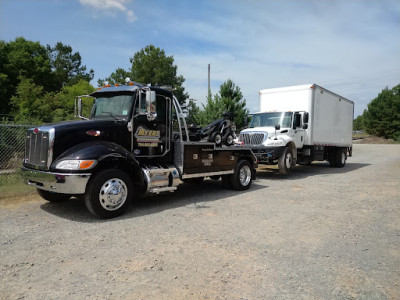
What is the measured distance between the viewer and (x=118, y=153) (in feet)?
18.5

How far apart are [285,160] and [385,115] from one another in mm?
62660

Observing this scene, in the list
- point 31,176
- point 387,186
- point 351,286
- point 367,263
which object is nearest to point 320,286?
point 351,286

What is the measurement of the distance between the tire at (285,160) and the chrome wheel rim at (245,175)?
Answer: 2.51 metres

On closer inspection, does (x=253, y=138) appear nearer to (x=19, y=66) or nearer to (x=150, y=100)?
(x=150, y=100)

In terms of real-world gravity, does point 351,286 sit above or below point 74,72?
below

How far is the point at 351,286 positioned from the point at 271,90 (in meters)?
11.0

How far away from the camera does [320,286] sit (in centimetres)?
319

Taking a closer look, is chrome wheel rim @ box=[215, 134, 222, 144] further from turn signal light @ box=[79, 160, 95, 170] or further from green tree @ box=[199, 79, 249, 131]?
green tree @ box=[199, 79, 249, 131]

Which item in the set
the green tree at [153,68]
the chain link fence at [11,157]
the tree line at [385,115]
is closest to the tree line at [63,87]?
the green tree at [153,68]

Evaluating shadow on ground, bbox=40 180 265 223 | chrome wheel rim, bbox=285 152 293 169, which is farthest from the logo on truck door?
chrome wheel rim, bbox=285 152 293 169

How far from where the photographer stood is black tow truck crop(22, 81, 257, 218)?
17.3 ft

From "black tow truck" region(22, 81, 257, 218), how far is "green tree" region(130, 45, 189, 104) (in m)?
26.3

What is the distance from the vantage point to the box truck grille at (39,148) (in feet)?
17.4

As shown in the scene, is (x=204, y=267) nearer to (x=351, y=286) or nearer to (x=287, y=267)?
(x=287, y=267)
